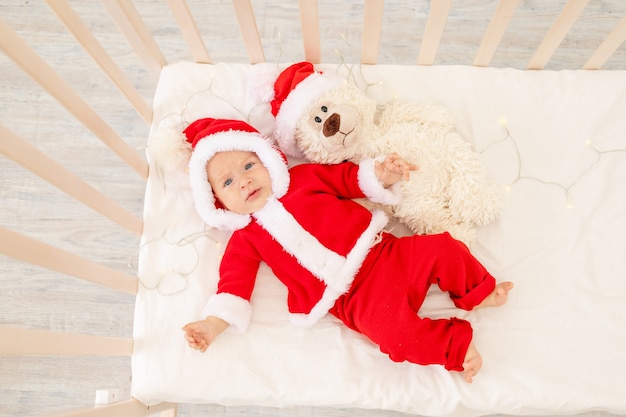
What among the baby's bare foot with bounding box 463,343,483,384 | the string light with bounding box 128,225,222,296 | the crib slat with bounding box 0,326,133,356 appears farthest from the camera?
the string light with bounding box 128,225,222,296

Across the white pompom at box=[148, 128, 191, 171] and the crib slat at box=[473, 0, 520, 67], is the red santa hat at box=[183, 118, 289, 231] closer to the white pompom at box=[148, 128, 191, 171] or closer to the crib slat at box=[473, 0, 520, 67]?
the white pompom at box=[148, 128, 191, 171]

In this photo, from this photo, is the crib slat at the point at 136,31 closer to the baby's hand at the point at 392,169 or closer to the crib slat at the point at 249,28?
the crib slat at the point at 249,28

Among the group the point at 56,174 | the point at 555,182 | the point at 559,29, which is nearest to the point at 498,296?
the point at 555,182

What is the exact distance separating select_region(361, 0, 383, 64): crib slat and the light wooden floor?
0.25m

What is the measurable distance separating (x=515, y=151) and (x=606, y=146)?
188mm

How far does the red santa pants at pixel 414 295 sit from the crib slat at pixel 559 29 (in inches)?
18.4

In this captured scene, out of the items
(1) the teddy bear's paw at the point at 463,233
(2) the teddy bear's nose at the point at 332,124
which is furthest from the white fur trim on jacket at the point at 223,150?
(1) the teddy bear's paw at the point at 463,233

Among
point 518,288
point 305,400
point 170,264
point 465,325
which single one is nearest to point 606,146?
point 518,288

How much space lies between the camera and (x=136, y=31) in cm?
108

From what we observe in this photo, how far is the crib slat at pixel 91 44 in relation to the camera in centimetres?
91

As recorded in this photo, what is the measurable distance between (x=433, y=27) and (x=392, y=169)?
30 cm

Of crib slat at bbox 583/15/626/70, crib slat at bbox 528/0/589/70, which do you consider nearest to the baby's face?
crib slat at bbox 528/0/589/70

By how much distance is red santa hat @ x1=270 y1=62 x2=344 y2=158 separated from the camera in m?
1.03

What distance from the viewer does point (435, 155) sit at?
108 cm
